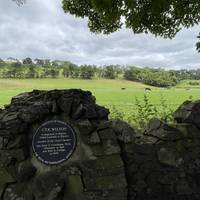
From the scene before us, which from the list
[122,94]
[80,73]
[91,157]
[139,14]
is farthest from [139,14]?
[80,73]

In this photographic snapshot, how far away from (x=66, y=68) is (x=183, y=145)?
4789 inches

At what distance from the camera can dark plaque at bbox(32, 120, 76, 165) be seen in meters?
7.20

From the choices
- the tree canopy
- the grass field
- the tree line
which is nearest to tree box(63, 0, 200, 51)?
the tree canopy

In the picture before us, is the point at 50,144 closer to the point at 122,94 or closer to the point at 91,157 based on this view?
the point at 91,157

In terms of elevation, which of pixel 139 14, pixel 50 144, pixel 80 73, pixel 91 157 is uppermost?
pixel 139 14

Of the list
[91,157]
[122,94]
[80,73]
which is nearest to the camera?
[91,157]

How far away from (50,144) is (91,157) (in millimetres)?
752

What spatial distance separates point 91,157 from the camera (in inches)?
284

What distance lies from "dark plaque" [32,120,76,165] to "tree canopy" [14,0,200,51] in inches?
201

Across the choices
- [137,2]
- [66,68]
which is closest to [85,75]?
[66,68]

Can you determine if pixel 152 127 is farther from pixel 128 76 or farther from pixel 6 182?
pixel 128 76

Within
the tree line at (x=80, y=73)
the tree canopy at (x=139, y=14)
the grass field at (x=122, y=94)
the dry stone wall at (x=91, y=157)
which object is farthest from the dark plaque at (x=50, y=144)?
the tree line at (x=80, y=73)

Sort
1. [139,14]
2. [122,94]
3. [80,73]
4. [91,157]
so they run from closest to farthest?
[91,157]
[139,14]
[122,94]
[80,73]

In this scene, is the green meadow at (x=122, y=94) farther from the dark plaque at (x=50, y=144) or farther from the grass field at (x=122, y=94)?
the dark plaque at (x=50, y=144)
